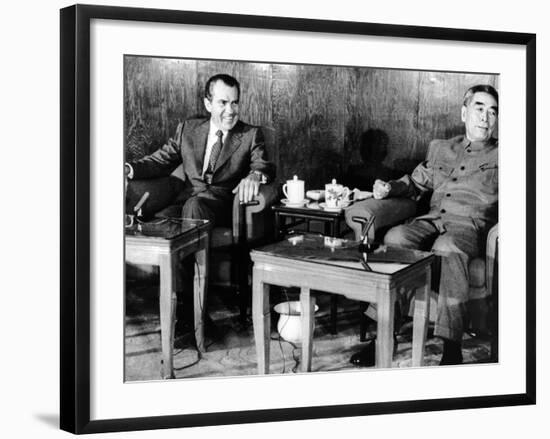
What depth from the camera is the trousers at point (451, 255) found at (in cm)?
287

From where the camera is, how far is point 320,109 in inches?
109

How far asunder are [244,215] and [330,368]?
59 centimetres

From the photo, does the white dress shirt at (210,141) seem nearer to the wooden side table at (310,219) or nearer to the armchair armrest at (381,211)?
the wooden side table at (310,219)

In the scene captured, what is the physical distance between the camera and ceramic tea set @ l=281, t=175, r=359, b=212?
9.09 feet

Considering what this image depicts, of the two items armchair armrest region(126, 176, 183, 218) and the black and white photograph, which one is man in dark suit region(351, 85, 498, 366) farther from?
armchair armrest region(126, 176, 183, 218)

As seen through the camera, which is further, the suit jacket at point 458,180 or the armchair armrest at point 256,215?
the suit jacket at point 458,180

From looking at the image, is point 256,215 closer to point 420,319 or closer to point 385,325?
point 385,325

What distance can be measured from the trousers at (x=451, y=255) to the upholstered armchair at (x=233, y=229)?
0.47 metres

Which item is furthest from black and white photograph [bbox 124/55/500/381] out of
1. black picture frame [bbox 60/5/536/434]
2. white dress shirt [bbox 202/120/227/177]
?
black picture frame [bbox 60/5/536/434]

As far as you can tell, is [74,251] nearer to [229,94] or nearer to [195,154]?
[195,154]

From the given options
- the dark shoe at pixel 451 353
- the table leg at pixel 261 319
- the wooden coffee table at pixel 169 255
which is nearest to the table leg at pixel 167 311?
the wooden coffee table at pixel 169 255

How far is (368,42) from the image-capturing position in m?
2.77

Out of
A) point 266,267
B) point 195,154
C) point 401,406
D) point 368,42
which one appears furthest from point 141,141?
point 401,406

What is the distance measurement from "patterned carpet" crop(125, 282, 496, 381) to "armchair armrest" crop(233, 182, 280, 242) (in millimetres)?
207
